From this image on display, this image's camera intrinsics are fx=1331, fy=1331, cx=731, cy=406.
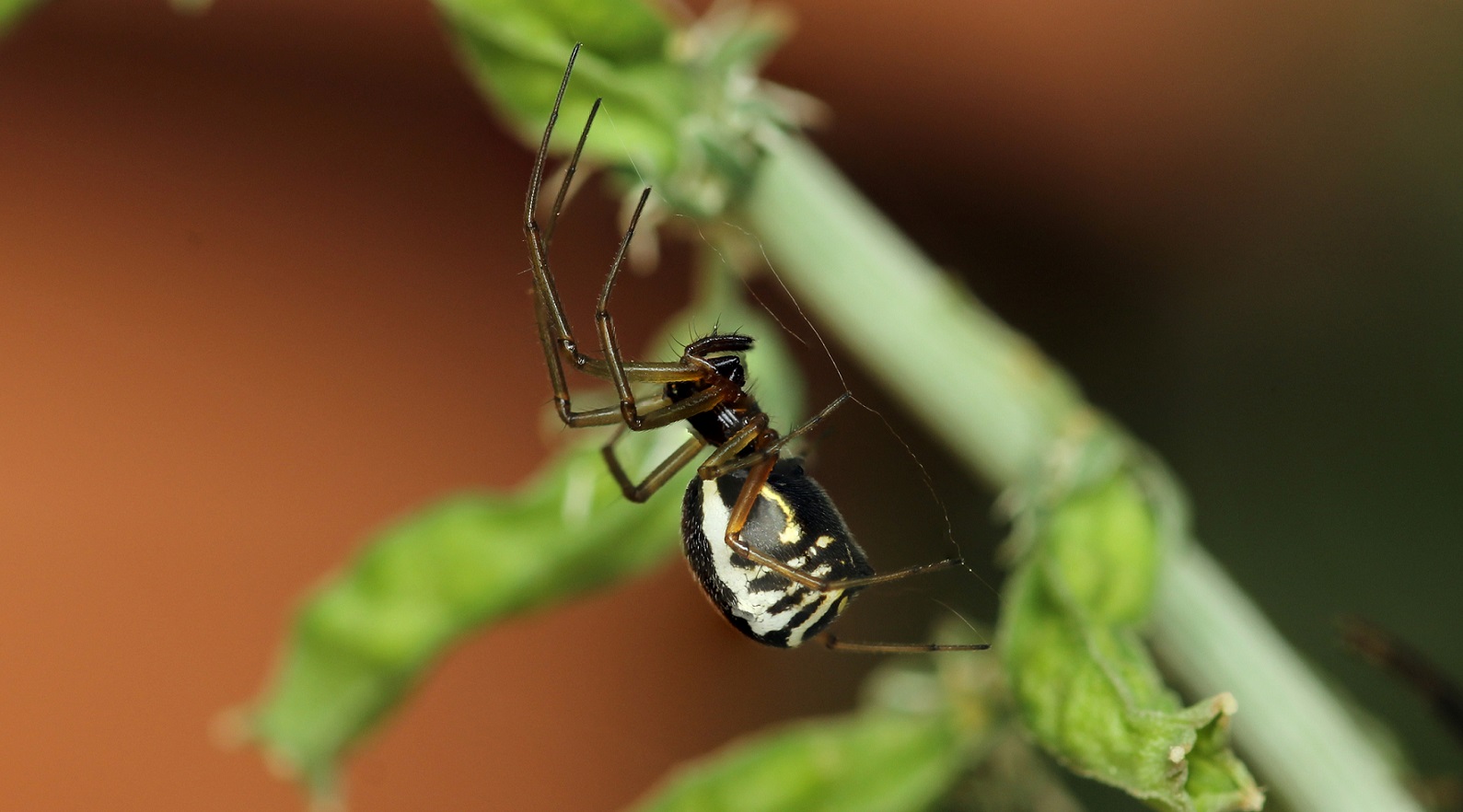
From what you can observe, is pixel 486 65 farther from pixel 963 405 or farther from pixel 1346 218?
pixel 1346 218

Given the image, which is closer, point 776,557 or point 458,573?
point 776,557

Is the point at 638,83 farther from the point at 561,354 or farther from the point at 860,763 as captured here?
the point at 860,763

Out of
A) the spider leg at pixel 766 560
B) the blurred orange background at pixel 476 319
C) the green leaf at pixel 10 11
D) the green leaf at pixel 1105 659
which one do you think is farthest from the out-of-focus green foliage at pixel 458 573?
the blurred orange background at pixel 476 319

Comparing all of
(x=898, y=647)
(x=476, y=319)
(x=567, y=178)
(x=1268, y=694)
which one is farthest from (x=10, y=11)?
(x=476, y=319)

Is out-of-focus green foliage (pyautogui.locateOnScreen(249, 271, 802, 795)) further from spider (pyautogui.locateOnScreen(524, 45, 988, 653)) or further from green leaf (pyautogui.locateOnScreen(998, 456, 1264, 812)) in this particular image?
green leaf (pyautogui.locateOnScreen(998, 456, 1264, 812))

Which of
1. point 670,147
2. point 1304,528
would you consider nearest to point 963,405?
point 670,147

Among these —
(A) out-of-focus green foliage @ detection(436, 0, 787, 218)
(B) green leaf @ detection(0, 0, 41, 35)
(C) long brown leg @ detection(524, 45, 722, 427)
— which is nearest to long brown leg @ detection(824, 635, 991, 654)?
(C) long brown leg @ detection(524, 45, 722, 427)
